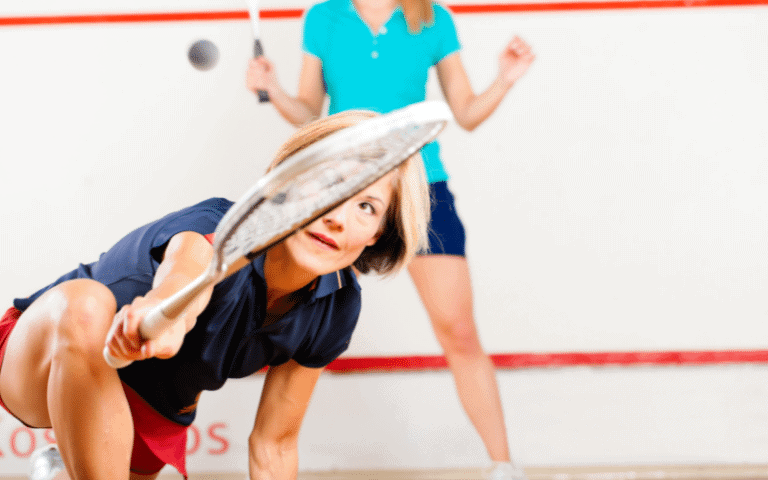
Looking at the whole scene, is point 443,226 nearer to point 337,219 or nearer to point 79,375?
point 337,219

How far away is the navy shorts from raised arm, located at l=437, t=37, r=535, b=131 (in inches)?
7.0

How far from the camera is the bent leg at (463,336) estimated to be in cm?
151

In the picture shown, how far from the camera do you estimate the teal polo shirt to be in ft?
4.84

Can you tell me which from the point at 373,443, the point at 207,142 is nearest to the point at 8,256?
the point at 207,142

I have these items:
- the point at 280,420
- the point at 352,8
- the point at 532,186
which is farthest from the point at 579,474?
the point at 352,8

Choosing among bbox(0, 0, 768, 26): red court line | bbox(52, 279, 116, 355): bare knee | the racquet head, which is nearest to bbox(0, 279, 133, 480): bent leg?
bbox(52, 279, 116, 355): bare knee

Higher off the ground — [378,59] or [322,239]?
[378,59]

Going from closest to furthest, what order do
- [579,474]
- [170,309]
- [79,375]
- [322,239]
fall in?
1. [170,309]
2. [79,375]
3. [322,239]
4. [579,474]

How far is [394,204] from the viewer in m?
0.99

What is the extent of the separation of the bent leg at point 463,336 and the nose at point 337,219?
0.58m

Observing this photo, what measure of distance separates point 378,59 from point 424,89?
0.13m

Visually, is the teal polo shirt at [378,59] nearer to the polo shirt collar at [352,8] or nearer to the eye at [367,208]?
the polo shirt collar at [352,8]

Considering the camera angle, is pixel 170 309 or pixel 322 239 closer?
pixel 170 309

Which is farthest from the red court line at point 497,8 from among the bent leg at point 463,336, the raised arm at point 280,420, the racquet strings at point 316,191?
the racquet strings at point 316,191
